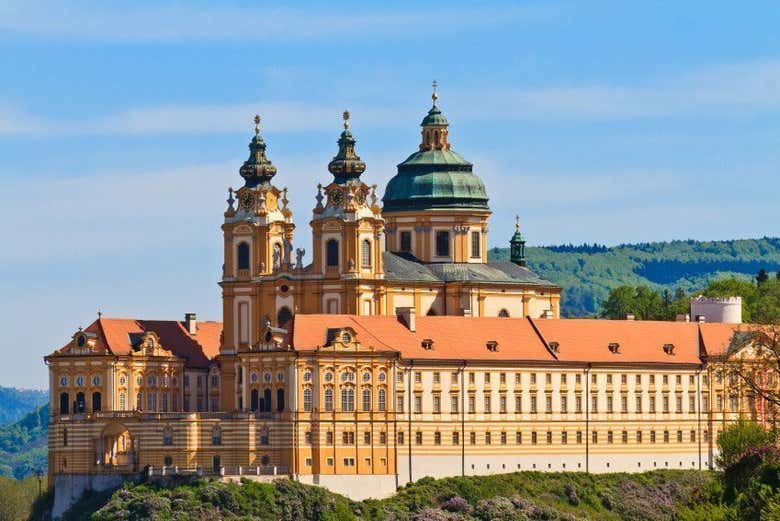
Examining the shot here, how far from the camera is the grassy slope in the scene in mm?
152000

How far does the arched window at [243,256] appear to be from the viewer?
17200 cm

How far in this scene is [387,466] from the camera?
160m

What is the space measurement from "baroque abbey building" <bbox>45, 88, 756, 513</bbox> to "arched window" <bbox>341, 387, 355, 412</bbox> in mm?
126

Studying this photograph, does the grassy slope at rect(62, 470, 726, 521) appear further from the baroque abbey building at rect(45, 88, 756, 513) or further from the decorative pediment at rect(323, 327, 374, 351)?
the decorative pediment at rect(323, 327, 374, 351)

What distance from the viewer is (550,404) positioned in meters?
169

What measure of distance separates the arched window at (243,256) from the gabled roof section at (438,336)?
11104 millimetres

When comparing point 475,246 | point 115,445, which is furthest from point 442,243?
point 115,445

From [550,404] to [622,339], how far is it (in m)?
9.51

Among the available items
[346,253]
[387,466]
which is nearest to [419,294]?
[346,253]

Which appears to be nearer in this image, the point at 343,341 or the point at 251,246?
the point at 343,341

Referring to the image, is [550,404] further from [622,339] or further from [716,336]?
[716,336]

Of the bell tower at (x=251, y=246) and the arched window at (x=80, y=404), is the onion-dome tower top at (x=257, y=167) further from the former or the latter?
the arched window at (x=80, y=404)

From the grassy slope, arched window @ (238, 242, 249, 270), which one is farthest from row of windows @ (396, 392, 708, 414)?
arched window @ (238, 242, 249, 270)

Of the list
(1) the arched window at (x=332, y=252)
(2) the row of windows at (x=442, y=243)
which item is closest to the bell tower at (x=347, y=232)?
(1) the arched window at (x=332, y=252)
